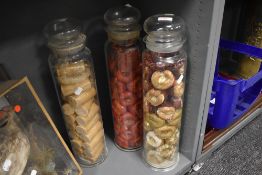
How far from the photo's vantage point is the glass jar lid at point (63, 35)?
0.69 meters

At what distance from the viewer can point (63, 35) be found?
0.70 metres

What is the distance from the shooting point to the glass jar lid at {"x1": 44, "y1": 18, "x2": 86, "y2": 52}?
0.69 metres

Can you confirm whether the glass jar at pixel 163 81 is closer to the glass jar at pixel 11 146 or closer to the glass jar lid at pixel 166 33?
the glass jar lid at pixel 166 33

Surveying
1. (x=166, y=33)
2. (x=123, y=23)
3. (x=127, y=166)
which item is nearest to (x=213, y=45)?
(x=166, y=33)

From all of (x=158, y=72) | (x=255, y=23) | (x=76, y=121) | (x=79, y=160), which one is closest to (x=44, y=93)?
(x=76, y=121)

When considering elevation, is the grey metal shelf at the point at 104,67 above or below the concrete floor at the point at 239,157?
above

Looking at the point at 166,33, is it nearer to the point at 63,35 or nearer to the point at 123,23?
the point at 123,23

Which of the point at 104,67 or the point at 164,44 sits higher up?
the point at 164,44

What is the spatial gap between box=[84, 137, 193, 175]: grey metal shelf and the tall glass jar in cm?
9

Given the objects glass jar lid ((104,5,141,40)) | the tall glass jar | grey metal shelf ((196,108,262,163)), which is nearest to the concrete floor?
grey metal shelf ((196,108,262,163))

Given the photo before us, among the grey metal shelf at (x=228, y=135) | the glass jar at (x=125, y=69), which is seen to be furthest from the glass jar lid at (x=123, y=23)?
the grey metal shelf at (x=228, y=135)

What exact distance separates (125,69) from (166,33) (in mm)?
174

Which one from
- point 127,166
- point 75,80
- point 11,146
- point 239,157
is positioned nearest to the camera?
point 11,146

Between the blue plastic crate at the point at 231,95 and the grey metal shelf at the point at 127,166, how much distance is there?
20 centimetres
